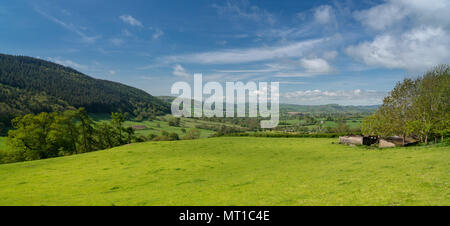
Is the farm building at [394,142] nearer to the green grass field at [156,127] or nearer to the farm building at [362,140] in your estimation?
the farm building at [362,140]

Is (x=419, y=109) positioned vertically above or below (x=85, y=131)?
above

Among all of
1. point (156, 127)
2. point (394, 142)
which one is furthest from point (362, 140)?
point (156, 127)

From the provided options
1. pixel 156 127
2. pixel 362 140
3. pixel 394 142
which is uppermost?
pixel 394 142

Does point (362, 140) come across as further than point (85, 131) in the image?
No

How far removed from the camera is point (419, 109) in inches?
1419

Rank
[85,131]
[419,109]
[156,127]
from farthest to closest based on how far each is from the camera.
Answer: [156,127] → [85,131] → [419,109]

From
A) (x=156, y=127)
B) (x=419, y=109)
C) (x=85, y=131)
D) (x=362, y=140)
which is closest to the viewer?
(x=419, y=109)

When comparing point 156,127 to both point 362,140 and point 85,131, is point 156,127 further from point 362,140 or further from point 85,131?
point 362,140

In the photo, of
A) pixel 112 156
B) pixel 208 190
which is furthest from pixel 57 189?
pixel 112 156

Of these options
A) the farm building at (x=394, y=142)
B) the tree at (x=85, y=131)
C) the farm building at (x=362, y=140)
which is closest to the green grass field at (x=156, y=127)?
the tree at (x=85, y=131)

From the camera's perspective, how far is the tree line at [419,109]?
34500 mm

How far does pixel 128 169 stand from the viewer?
2445 centimetres

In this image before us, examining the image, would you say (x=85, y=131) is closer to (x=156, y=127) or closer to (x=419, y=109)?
(x=419, y=109)

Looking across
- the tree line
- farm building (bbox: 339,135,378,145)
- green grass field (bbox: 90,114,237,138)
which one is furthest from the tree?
the tree line
